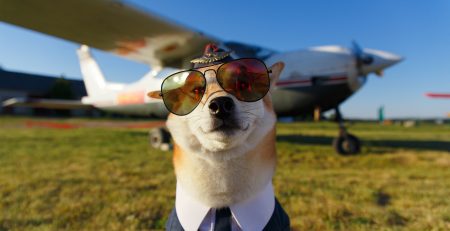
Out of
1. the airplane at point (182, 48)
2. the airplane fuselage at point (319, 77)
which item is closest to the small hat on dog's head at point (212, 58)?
the airplane at point (182, 48)

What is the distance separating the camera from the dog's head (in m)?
0.75

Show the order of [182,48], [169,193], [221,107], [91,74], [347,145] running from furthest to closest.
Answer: [91,74] → [182,48] → [347,145] → [169,193] → [221,107]

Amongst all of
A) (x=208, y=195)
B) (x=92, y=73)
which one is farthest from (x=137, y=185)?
(x=92, y=73)

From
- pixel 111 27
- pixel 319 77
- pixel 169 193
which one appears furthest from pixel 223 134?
pixel 111 27

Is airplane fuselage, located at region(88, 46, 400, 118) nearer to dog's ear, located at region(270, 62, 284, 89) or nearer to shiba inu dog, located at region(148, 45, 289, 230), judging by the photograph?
dog's ear, located at region(270, 62, 284, 89)

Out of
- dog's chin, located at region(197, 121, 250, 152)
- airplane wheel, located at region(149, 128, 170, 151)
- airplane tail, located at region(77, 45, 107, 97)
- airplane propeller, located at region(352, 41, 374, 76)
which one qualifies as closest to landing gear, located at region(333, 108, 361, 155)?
airplane propeller, located at region(352, 41, 374, 76)

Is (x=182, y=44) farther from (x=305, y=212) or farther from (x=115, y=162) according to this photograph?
(x=305, y=212)

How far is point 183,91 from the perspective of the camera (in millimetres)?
826

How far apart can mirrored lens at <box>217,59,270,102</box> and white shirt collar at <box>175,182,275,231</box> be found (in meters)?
0.30

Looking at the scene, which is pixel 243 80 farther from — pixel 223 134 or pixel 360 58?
pixel 360 58

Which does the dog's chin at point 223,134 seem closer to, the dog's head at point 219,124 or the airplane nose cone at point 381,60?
the dog's head at point 219,124

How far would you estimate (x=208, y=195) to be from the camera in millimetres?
797

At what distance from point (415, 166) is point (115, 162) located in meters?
3.86

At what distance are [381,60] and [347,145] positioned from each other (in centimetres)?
134
